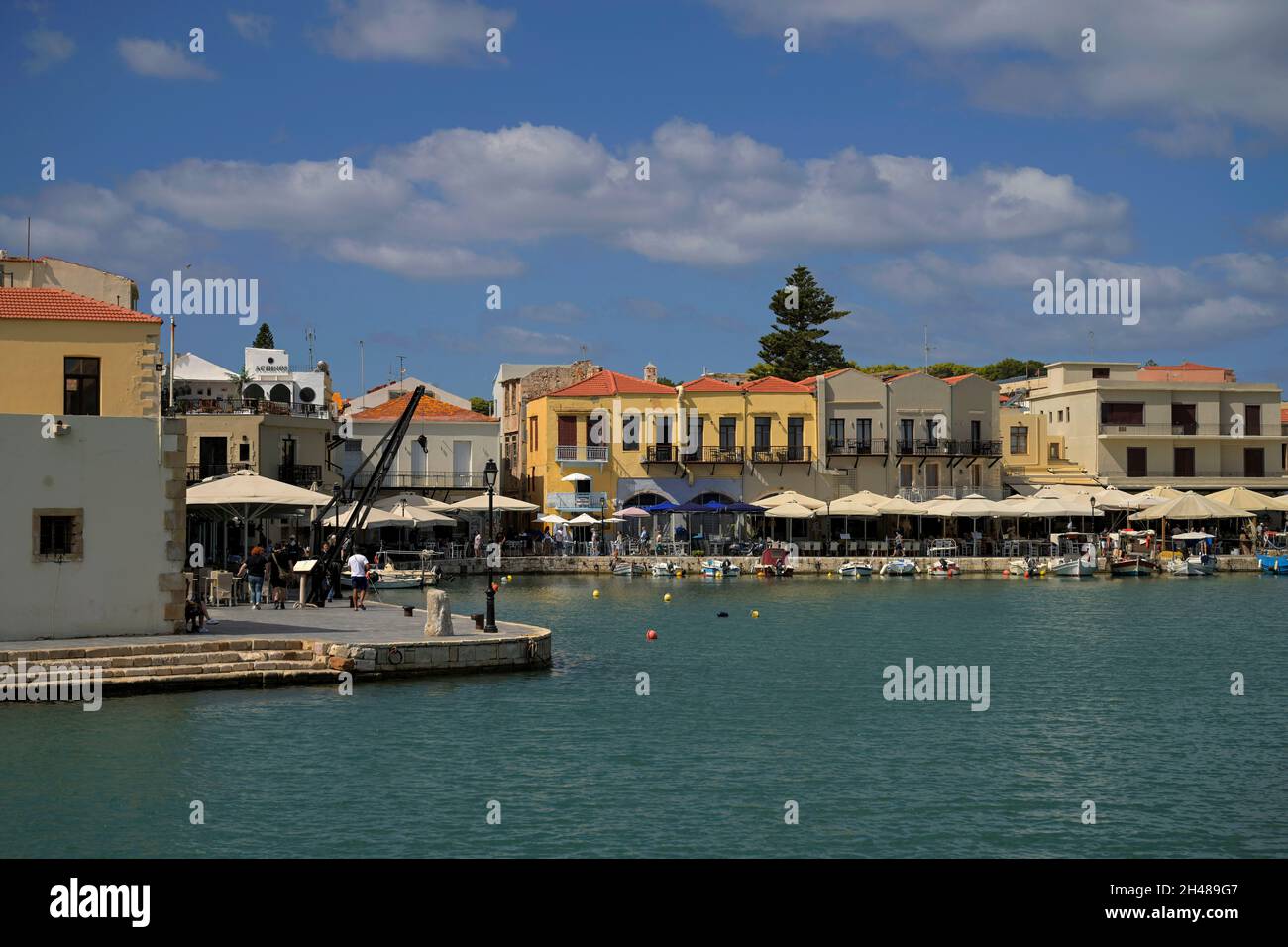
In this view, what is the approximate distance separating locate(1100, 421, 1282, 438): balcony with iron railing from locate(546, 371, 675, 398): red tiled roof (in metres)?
24.3

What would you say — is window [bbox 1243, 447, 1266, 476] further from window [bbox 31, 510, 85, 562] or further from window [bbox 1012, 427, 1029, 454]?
window [bbox 31, 510, 85, 562]

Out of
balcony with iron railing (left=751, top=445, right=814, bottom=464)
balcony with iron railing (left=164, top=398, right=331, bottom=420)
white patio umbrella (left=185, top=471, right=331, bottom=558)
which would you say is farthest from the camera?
balcony with iron railing (left=751, top=445, right=814, bottom=464)

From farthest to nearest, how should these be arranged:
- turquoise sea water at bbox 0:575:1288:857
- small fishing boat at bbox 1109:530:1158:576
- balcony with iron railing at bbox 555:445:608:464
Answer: balcony with iron railing at bbox 555:445:608:464 < small fishing boat at bbox 1109:530:1158:576 < turquoise sea water at bbox 0:575:1288:857

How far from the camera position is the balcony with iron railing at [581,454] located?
6825 centimetres

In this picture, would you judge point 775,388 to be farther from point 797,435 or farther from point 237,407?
point 237,407

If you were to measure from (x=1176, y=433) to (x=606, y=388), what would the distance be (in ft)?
101

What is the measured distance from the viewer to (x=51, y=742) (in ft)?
61.1

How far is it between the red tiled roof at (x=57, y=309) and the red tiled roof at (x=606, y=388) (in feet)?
146

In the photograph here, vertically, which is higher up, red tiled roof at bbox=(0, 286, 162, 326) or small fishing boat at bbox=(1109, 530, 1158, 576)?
red tiled roof at bbox=(0, 286, 162, 326)

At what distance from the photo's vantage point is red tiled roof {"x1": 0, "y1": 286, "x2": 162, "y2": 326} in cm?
2384

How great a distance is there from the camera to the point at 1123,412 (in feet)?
248

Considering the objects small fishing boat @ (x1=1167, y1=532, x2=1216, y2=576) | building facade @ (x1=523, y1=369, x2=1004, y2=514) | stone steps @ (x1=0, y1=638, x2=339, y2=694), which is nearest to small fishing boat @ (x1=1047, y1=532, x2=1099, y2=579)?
small fishing boat @ (x1=1167, y1=532, x2=1216, y2=576)

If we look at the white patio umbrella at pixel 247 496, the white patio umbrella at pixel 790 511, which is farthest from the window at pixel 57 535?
the white patio umbrella at pixel 790 511
